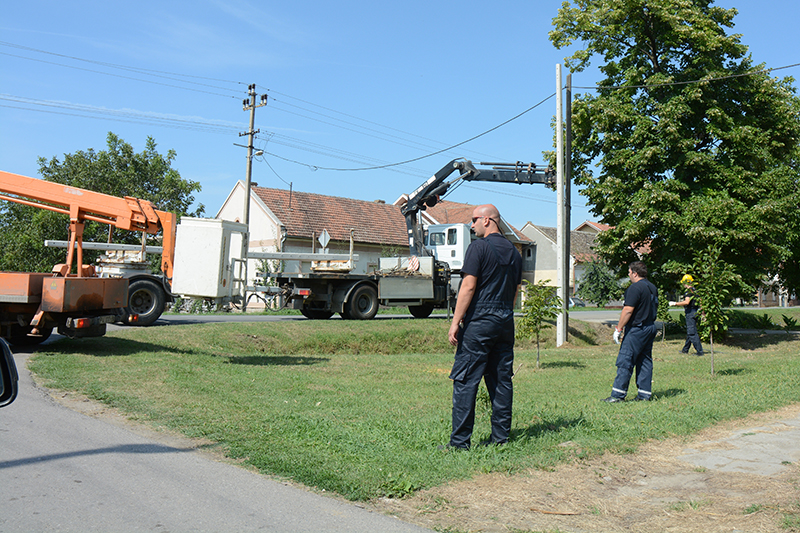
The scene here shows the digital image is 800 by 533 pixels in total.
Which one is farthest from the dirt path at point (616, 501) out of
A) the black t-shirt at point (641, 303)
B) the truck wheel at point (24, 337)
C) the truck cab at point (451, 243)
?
the truck cab at point (451, 243)

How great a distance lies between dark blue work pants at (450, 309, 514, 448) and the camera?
5.40 m

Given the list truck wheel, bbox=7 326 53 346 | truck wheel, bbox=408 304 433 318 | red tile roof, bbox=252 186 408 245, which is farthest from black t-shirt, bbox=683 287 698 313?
red tile roof, bbox=252 186 408 245

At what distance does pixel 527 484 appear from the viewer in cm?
471

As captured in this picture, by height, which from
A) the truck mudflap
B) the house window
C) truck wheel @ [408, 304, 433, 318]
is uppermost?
the house window

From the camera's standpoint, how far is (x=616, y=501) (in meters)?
4.42

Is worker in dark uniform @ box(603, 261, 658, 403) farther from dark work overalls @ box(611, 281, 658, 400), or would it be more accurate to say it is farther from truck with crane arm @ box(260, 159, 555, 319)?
truck with crane arm @ box(260, 159, 555, 319)

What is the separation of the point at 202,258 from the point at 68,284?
7.40 feet

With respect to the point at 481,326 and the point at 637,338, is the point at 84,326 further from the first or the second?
the point at 637,338

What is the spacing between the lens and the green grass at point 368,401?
17.1 ft

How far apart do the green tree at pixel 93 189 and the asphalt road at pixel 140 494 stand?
29.5m

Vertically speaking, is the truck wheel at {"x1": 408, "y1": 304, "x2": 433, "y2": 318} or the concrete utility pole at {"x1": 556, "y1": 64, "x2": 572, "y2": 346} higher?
the concrete utility pole at {"x1": 556, "y1": 64, "x2": 572, "y2": 346}

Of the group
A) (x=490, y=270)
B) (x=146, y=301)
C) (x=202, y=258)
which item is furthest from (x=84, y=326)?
(x=490, y=270)

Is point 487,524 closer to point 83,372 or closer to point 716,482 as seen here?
point 716,482

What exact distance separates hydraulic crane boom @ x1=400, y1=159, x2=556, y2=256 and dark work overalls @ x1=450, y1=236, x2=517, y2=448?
1657 cm
